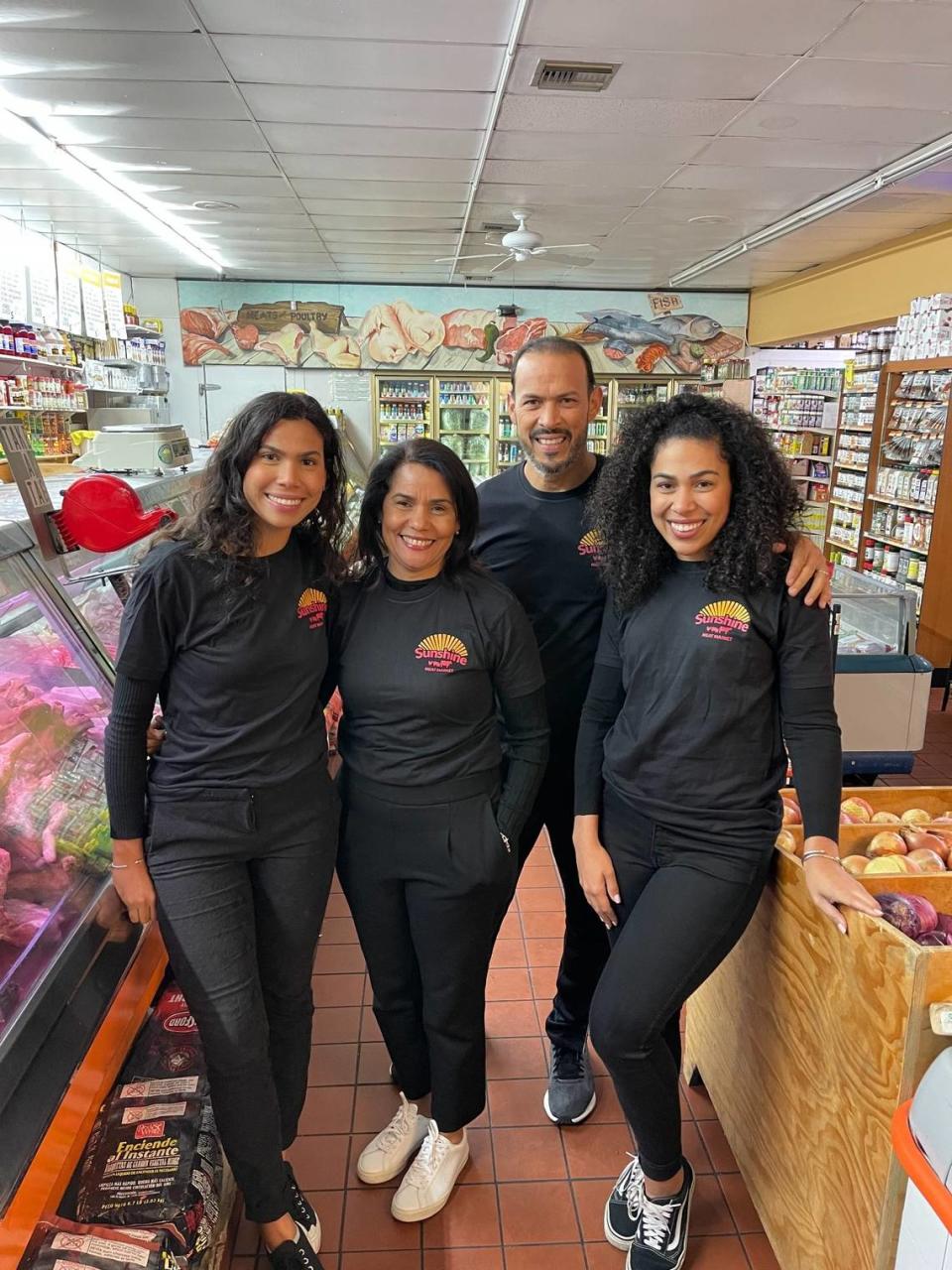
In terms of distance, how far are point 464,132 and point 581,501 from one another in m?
3.83

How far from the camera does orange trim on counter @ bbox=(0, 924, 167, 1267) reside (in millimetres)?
1356

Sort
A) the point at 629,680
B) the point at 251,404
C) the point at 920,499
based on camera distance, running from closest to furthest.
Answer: the point at 251,404 < the point at 629,680 < the point at 920,499

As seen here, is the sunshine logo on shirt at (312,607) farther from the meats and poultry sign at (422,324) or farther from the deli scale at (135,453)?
the meats and poultry sign at (422,324)

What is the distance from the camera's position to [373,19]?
364 centimetres

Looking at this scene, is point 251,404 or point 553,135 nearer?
point 251,404

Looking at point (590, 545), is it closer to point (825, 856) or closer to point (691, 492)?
point (691, 492)

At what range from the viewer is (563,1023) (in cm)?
249

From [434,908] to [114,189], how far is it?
6551 millimetres

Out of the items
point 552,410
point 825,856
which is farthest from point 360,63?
point 825,856

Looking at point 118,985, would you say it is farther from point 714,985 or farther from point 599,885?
point 714,985

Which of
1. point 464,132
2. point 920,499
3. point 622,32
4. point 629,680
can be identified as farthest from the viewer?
point 920,499

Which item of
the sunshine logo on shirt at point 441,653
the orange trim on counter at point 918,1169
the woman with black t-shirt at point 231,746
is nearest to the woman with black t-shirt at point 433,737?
the sunshine logo on shirt at point 441,653

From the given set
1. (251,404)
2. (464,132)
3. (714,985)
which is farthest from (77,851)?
(464,132)

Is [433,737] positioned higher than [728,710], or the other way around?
[728,710]
